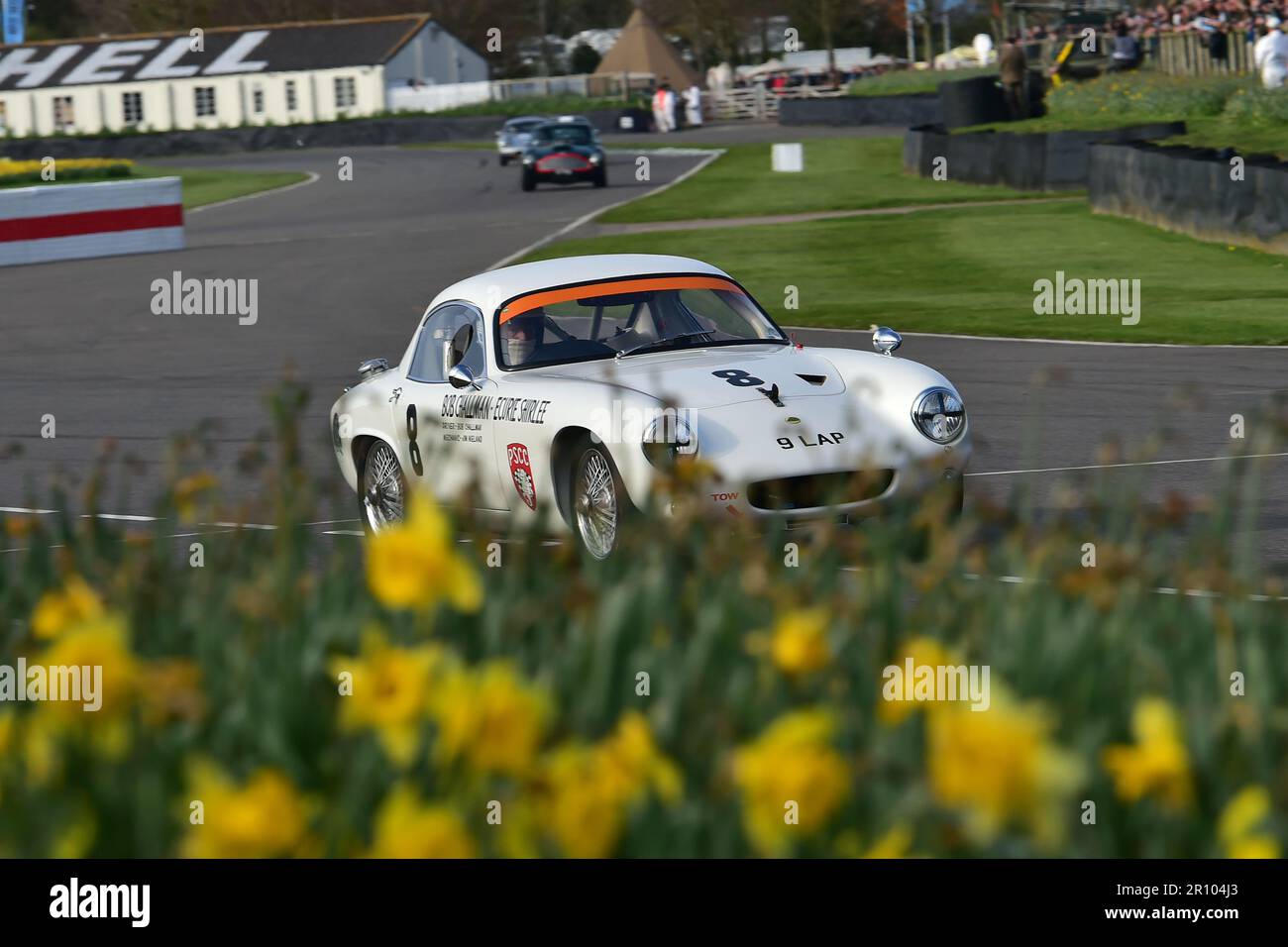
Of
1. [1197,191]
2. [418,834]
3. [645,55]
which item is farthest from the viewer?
[645,55]

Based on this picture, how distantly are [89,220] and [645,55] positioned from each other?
8306cm

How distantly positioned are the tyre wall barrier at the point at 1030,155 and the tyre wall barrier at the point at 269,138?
4885cm

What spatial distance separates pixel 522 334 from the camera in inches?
396

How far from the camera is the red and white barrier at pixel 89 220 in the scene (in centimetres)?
3247

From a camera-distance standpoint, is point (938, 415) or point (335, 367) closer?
point (938, 415)

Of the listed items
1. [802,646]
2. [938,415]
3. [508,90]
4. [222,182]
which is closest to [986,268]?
[938,415]

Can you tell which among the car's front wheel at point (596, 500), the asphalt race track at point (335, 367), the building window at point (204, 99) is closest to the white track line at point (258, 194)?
the asphalt race track at point (335, 367)

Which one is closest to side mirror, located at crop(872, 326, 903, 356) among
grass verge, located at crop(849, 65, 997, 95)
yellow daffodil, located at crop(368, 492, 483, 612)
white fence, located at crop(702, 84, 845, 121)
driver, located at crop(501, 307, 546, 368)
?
driver, located at crop(501, 307, 546, 368)

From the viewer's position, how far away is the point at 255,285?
86.2 ft

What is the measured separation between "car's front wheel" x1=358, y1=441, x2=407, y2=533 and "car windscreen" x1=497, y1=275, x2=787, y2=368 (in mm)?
916

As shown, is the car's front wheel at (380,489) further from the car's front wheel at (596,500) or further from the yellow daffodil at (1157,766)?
the yellow daffodil at (1157,766)

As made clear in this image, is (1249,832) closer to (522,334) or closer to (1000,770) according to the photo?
(1000,770)

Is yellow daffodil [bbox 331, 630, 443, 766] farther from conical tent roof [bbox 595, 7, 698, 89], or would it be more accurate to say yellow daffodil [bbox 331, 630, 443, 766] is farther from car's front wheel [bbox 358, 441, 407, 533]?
conical tent roof [bbox 595, 7, 698, 89]

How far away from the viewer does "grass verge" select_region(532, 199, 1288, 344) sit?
18547 millimetres
